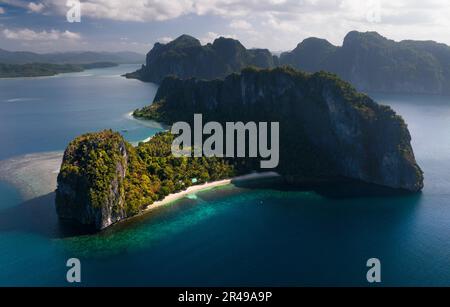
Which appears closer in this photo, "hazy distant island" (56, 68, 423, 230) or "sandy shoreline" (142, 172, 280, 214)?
"hazy distant island" (56, 68, 423, 230)

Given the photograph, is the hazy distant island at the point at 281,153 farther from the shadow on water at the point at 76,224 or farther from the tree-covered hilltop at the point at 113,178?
the shadow on water at the point at 76,224

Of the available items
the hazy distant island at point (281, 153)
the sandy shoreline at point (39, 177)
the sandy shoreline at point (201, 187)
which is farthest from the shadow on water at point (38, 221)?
the sandy shoreline at point (201, 187)

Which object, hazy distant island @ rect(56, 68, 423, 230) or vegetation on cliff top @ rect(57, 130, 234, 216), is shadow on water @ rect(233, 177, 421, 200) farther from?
vegetation on cliff top @ rect(57, 130, 234, 216)

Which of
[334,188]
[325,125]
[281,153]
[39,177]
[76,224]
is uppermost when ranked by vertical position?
[325,125]

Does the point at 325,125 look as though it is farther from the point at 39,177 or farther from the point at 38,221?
the point at 39,177

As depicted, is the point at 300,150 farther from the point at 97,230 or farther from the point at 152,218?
the point at 97,230

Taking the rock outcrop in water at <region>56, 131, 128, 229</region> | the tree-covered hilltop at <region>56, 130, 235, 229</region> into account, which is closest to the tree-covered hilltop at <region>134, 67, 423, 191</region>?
the tree-covered hilltop at <region>56, 130, 235, 229</region>

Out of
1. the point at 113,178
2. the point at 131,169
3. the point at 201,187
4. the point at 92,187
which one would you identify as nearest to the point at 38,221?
the point at 92,187
